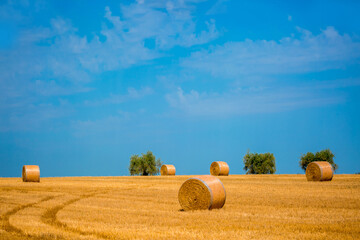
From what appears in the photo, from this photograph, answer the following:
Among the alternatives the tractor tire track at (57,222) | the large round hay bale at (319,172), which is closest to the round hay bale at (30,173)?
the tractor tire track at (57,222)

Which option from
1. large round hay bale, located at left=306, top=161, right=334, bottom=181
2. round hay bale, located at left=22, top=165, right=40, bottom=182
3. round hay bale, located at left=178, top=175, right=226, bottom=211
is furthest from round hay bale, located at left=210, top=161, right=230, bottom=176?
round hay bale, located at left=178, top=175, right=226, bottom=211

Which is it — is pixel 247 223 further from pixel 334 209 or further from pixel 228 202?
pixel 228 202

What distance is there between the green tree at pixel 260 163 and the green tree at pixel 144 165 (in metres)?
16.0

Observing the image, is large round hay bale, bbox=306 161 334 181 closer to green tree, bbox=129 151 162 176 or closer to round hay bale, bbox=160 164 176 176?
round hay bale, bbox=160 164 176 176

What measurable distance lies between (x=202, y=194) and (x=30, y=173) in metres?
24.0

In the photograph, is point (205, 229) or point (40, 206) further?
point (40, 206)

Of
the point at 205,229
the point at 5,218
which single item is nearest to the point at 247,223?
the point at 205,229

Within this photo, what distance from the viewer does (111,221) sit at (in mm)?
11906

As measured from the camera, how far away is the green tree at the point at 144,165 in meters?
69.9

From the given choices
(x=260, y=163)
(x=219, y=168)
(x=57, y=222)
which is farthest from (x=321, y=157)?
(x=57, y=222)

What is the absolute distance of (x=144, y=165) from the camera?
70.1 meters

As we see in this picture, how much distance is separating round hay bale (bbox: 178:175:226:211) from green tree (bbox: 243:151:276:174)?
168 ft

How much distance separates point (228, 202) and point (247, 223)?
592 centimetres

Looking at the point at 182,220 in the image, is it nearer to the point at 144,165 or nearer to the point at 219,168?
the point at 219,168
